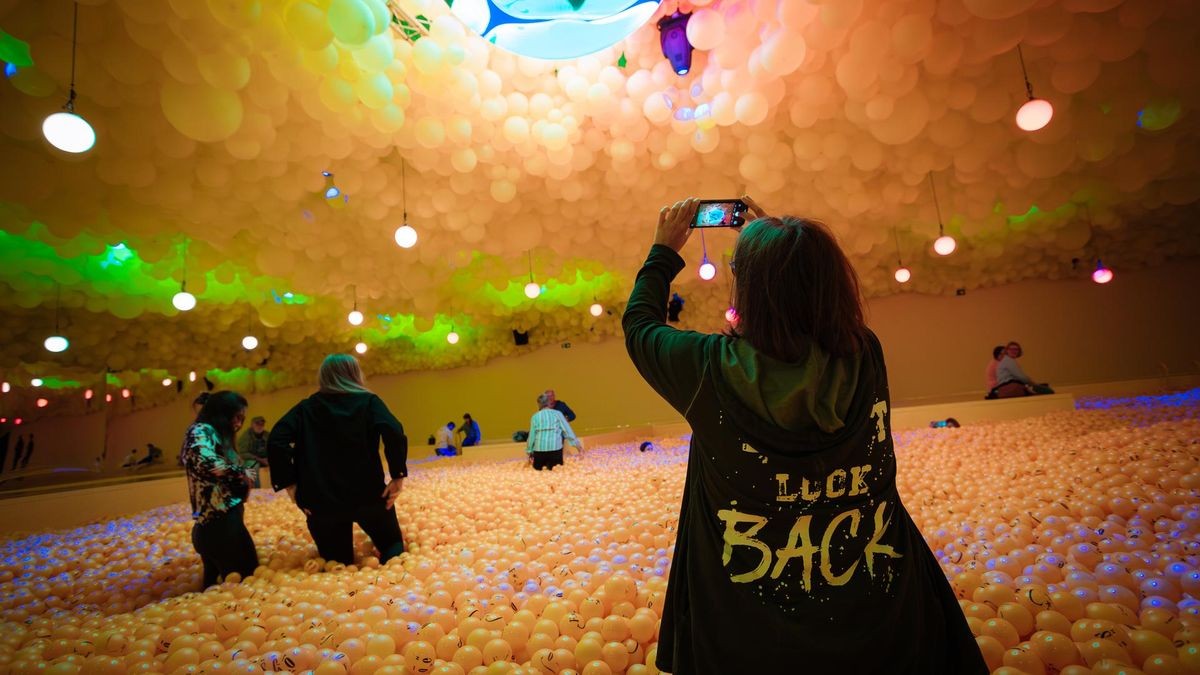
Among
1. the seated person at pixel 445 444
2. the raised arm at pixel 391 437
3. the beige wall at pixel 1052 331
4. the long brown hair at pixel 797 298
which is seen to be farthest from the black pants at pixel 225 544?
the beige wall at pixel 1052 331

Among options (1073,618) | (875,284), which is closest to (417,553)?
(1073,618)

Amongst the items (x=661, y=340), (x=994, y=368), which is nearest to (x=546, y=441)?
(x=661, y=340)

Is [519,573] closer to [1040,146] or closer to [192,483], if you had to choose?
[192,483]

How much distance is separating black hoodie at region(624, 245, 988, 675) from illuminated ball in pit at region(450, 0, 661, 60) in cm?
200

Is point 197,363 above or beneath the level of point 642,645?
above

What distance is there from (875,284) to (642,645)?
11111 millimetres

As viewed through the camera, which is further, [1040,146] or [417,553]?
[1040,146]

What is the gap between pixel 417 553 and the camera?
128 inches

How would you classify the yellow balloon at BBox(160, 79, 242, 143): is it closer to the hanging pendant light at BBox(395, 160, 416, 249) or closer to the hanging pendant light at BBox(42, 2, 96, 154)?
the hanging pendant light at BBox(42, 2, 96, 154)

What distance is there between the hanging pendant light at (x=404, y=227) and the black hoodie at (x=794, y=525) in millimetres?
4057

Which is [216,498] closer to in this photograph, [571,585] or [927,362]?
[571,585]

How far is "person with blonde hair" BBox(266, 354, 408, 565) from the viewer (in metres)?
2.99

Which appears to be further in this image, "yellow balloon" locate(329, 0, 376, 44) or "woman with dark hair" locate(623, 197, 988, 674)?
"yellow balloon" locate(329, 0, 376, 44)

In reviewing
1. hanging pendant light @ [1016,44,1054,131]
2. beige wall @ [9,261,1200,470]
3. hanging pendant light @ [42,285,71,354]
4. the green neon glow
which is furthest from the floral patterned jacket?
beige wall @ [9,261,1200,470]
